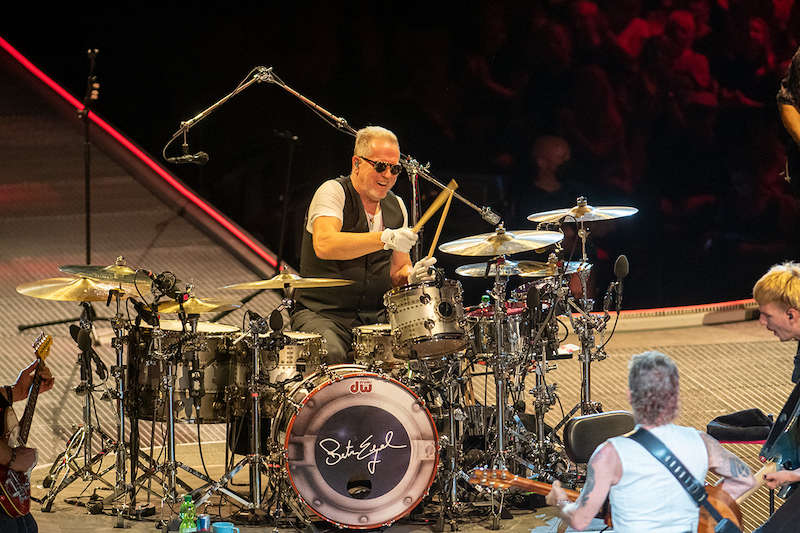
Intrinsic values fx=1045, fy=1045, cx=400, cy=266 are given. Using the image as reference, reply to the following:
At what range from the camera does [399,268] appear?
18.7 ft

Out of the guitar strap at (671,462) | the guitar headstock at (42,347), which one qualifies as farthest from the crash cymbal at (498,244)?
the guitar strap at (671,462)

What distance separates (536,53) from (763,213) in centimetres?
236

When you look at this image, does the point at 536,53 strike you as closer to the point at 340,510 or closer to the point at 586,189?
the point at 586,189

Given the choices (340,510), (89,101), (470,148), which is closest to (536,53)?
(470,148)

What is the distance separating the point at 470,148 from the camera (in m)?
8.60

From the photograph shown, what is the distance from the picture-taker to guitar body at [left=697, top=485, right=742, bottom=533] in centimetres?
313

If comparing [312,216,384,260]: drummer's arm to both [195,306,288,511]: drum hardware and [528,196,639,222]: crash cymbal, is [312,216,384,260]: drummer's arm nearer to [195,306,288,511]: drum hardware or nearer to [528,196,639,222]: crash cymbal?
[195,306,288,511]: drum hardware

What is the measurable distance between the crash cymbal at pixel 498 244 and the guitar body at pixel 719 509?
1.91 metres

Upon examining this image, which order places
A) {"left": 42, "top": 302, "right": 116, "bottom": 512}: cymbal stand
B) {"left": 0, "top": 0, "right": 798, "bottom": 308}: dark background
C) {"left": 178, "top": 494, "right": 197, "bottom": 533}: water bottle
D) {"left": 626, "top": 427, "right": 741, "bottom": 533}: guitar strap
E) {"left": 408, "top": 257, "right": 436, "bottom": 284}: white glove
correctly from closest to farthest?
{"left": 626, "top": 427, "right": 741, "bottom": 533}: guitar strap
{"left": 178, "top": 494, "right": 197, "bottom": 533}: water bottle
{"left": 408, "top": 257, "right": 436, "bottom": 284}: white glove
{"left": 42, "top": 302, "right": 116, "bottom": 512}: cymbal stand
{"left": 0, "top": 0, "right": 798, "bottom": 308}: dark background

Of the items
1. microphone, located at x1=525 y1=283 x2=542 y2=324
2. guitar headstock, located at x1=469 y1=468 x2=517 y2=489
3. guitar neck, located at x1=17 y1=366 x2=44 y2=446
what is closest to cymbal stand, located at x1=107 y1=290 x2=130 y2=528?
guitar neck, located at x1=17 y1=366 x2=44 y2=446

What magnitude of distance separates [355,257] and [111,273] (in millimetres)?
1199

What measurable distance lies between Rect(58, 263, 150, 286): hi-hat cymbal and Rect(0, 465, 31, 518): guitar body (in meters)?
1.16

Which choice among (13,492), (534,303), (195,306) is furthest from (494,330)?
(13,492)
